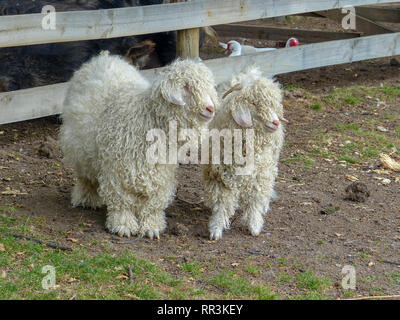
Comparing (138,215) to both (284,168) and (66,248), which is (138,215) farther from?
(284,168)

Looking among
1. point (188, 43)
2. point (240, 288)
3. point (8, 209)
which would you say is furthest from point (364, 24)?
point (240, 288)

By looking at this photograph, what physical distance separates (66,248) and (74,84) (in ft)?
5.68

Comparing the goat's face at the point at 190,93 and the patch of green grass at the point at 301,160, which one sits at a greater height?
the goat's face at the point at 190,93

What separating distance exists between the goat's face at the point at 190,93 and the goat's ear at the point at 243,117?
0.23m

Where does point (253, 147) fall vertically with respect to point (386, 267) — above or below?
above

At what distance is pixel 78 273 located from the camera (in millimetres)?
4680

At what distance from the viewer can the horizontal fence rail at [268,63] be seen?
698cm

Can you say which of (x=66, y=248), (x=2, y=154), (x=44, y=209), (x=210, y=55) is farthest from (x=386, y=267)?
(x=210, y=55)

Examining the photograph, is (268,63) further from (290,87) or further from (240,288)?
(240,288)

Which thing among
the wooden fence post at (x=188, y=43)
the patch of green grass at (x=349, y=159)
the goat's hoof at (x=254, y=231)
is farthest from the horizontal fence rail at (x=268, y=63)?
the goat's hoof at (x=254, y=231)

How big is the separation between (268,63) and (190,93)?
387 centimetres
